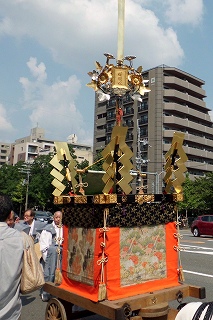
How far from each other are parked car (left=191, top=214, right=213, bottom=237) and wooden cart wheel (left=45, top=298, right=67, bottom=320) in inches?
732

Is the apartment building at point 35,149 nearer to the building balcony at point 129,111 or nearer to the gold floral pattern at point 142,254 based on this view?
the building balcony at point 129,111

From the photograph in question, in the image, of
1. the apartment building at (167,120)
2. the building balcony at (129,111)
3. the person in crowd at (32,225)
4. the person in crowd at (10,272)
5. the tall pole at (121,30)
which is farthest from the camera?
the building balcony at (129,111)

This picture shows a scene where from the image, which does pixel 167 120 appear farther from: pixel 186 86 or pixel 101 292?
pixel 101 292

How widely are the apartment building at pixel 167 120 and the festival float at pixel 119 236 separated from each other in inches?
1969

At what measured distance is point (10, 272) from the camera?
8.25ft

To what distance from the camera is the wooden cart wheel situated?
172 inches

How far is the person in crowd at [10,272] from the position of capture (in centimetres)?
250

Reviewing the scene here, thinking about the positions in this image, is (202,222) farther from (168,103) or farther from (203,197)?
(168,103)

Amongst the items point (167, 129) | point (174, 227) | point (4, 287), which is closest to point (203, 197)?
point (167, 129)

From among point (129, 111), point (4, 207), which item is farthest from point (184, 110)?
point (4, 207)

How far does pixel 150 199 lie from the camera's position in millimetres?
4355

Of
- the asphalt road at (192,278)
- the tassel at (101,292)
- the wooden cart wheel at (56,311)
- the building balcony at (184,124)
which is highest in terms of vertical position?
the building balcony at (184,124)

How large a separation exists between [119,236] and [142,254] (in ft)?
1.45

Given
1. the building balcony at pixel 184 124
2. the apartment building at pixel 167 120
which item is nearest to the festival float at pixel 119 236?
the apartment building at pixel 167 120
